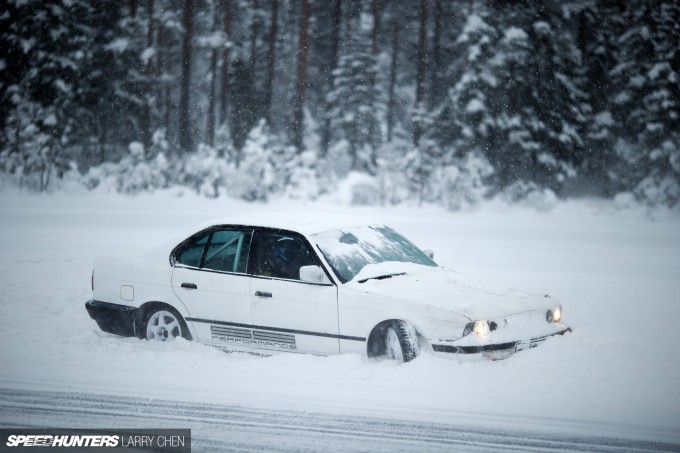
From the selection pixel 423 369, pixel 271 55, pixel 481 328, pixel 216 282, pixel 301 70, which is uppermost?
pixel 271 55

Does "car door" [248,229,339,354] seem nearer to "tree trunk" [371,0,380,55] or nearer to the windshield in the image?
the windshield

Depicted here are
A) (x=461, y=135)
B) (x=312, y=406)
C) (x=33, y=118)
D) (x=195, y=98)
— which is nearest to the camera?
(x=312, y=406)

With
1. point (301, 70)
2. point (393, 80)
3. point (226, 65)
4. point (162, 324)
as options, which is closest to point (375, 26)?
point (393, 80)

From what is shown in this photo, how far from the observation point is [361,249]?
720cm

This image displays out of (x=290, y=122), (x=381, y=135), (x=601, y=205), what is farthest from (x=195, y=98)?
(x=601, y=205)

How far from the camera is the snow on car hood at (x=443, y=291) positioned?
631 cm

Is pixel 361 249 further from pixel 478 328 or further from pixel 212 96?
pixel 212 96

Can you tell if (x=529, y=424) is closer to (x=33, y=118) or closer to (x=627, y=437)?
(x=627, y=437)

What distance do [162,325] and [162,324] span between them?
10mm

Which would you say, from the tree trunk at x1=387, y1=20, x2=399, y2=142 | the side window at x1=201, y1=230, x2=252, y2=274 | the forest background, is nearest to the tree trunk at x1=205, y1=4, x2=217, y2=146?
the forest background

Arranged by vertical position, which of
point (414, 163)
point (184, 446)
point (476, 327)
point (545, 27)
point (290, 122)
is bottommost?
point (184, 446)

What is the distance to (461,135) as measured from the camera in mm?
30750

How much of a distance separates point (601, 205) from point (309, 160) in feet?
41.7

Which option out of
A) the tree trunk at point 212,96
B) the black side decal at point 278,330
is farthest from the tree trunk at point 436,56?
the black side decal at point 278,330
